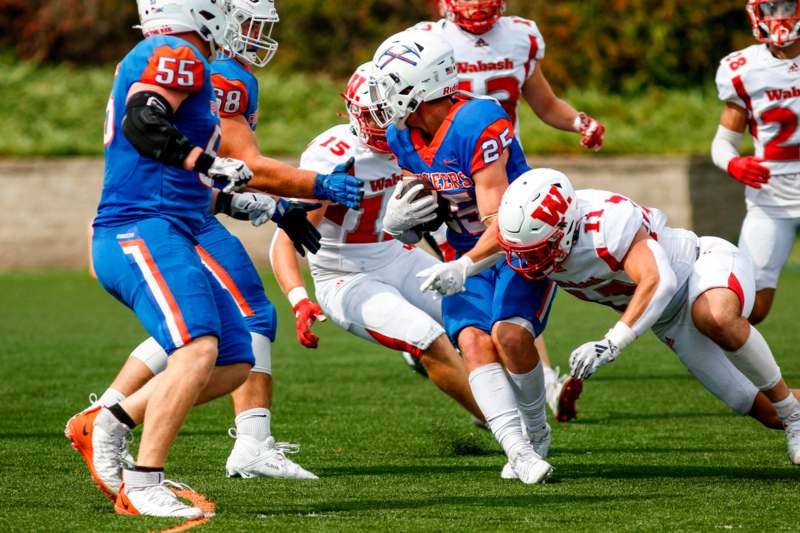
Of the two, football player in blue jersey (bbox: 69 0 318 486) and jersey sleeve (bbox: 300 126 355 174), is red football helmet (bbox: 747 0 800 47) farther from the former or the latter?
football player in blue jersey (bbox: 69 0 318 486)

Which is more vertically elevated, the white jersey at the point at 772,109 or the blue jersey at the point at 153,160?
the blue jersey at the point at 153,160

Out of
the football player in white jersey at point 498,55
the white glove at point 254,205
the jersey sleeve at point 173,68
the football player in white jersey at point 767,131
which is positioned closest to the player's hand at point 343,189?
the white glove at point 254,205

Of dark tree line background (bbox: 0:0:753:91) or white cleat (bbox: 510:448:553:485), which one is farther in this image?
dark tree line background (bbox: 0:0:753:91)

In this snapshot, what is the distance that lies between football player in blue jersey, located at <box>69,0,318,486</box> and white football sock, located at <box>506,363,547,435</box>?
95 cm

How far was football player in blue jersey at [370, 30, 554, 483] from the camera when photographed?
5203 millimetres

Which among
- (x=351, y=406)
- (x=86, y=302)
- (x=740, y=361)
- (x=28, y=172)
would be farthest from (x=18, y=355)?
(x=28, y=172)

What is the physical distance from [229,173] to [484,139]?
4.13ft

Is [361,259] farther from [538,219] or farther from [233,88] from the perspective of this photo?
[538,219]

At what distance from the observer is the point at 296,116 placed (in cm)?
1964

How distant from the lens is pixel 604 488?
5004mm

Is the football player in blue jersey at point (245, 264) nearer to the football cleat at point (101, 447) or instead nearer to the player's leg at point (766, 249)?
the football cleat at point (101, 447)

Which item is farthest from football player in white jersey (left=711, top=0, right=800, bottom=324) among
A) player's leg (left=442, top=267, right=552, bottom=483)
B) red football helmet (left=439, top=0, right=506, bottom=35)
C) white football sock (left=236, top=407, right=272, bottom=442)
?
white football sock (left=236, top=407, right=272, bottom=442)

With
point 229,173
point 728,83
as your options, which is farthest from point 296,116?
point 229,173

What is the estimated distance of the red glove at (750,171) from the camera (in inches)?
284
